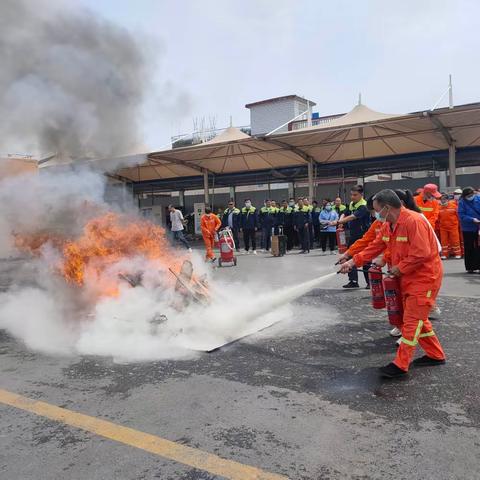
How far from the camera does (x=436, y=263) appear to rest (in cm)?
394

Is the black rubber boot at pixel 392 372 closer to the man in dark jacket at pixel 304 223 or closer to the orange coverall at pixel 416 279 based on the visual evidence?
the orange coverall at pixel 416 279

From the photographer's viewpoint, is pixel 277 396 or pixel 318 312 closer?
pixel 277 396

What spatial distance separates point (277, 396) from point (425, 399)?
3.73 feet

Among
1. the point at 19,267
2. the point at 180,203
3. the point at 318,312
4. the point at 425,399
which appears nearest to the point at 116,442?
the point at 425,399

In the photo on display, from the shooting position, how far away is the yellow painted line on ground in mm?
2467

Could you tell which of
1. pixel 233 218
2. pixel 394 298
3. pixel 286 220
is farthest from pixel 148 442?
pixel 233 218

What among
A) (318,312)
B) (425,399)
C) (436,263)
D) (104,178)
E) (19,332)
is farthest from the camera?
(104,178)

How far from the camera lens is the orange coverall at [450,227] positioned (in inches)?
466

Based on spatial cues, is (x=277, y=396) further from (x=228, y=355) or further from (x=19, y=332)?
(x=19, y=332)

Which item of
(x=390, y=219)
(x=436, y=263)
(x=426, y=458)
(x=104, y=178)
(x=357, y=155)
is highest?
(x=357, y=155)

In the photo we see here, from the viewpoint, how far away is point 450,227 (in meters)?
11.9

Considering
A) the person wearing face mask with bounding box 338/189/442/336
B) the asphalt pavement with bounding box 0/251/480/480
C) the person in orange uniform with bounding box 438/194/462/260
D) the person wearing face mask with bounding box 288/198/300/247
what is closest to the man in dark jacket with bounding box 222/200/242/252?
the person wearing face mask with bounding box 288/198/300/247

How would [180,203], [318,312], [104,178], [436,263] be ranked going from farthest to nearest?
[180,203] < [104,178] < [318,312] < [436,263]

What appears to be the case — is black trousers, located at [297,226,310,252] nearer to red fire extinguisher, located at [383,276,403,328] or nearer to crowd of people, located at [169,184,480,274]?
crowd of people, located at [169,184,480,274]
